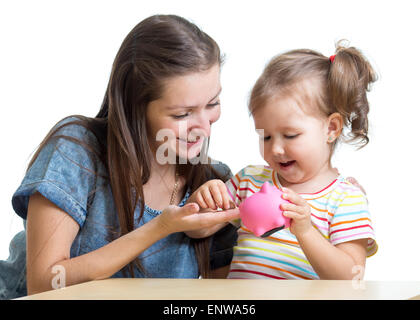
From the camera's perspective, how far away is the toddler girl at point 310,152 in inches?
46.1

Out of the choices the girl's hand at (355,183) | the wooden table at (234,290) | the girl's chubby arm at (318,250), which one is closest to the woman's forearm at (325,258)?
the girl's chubby arm at (318,250)

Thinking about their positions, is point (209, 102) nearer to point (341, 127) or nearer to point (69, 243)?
point (341, 127)

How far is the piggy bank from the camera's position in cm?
104

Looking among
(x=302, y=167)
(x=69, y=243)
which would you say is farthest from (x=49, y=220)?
(x=302, y=167)

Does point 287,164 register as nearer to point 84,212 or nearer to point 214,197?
point 214,197

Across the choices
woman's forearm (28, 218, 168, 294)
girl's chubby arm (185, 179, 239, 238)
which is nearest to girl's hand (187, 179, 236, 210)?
girl's chubby arm (185, 179, 239, 238)

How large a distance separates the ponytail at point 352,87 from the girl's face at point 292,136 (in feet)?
0.20

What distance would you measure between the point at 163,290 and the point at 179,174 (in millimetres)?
582

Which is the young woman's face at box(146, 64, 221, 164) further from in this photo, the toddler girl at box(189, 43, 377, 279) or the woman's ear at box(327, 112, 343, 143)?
the woman's ear at box(327, 112, 343, 143)

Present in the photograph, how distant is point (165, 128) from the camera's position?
1.26 m

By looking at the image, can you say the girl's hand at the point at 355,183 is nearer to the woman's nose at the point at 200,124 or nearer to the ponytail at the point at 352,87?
the ponytail at the point at 352,87

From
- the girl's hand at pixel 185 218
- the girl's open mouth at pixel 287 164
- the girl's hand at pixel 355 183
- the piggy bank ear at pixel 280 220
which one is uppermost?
the girl's open mouth at pixel 287 164
